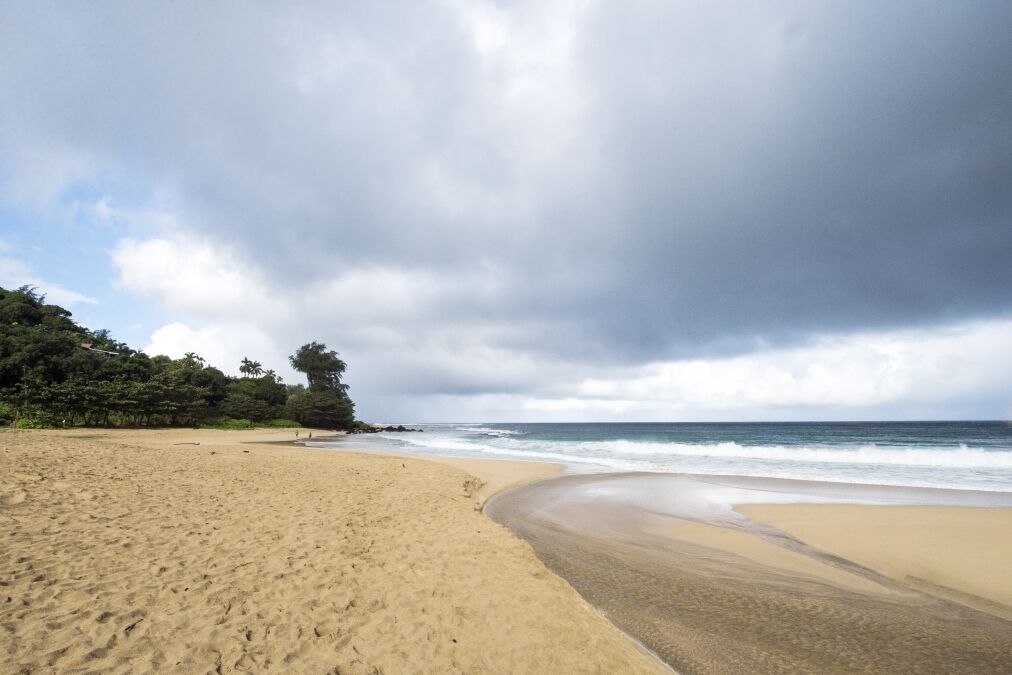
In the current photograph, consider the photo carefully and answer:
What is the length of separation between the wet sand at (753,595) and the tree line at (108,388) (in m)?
47.2

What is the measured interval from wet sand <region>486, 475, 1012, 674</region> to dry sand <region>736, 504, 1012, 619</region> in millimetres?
119

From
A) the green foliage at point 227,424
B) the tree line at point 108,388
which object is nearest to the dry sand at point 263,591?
the tree line at point 108,388

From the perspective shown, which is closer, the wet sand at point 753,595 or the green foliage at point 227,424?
the wet sand at point 753,595

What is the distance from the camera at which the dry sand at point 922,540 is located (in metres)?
7.72

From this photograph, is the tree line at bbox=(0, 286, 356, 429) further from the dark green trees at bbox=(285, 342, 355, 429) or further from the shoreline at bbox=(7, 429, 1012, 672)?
the shoreline at bbox=(7, 429, 1012, 672)

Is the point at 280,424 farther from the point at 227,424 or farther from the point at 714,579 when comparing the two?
the point at 714,579

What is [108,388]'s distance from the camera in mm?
41375

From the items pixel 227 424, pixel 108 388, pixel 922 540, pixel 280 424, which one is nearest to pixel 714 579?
pixel 922 540

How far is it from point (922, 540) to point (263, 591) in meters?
14.1

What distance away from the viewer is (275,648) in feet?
13.7

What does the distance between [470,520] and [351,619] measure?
549cm

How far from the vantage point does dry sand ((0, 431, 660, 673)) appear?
13.1ft

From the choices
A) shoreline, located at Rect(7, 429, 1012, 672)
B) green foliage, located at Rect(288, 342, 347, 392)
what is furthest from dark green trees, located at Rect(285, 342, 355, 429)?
shoreline, located at Rect(7, 429, 1012, 672)

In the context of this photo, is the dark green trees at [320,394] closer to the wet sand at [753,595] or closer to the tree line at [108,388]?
the tree line at [108,388]
